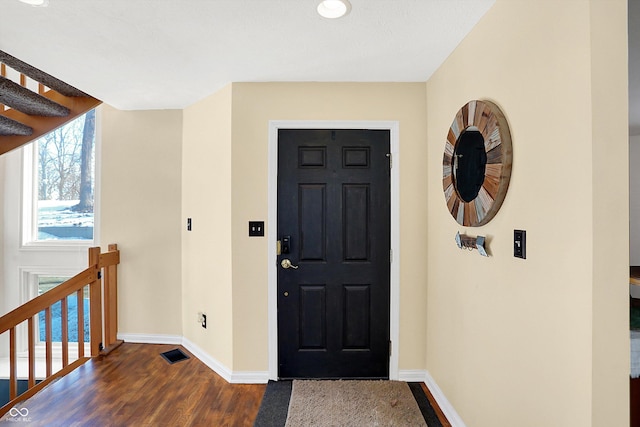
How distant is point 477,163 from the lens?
1736 millimetres

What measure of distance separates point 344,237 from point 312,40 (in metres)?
1.37

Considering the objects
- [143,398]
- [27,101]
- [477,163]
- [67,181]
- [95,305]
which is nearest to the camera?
[477,163]

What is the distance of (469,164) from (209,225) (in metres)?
2.06

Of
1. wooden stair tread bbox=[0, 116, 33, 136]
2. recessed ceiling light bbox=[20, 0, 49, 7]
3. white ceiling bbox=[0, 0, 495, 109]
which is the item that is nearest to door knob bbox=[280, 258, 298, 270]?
white ceiling bbox=[0, 0, 495, 109]

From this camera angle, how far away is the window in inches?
134

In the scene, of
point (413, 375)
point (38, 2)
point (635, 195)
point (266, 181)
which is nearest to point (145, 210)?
point (266, 181)

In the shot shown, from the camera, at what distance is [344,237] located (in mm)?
2602

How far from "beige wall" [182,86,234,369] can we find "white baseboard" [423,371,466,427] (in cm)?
149

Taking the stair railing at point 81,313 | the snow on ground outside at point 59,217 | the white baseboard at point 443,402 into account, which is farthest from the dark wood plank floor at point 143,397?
the snow on ground outside at point 59,217

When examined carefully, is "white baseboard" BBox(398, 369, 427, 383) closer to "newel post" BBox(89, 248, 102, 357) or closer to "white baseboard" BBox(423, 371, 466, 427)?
"white baseboard" BBox(423, 371, 466, 427)

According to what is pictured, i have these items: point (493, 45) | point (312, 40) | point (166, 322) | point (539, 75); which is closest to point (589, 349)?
point (539, 75)

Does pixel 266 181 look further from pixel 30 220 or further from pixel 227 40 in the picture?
pixel 30 220

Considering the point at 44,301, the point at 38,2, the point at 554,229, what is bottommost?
the point at 44,301

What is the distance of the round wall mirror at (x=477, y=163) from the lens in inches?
60.3
